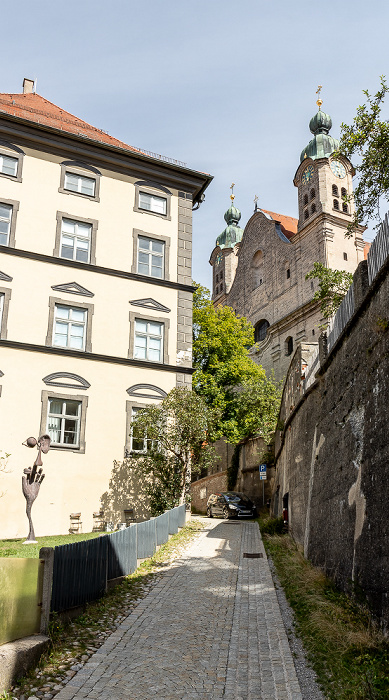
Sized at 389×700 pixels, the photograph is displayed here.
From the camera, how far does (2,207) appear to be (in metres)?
20.7

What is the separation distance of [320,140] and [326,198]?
248 inches

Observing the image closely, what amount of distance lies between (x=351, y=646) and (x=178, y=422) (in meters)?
13.6

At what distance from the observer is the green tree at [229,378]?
31.6 meters

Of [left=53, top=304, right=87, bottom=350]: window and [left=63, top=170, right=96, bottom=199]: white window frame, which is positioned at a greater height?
[left=63, top=170, right=96, bottom=199]: white window frame

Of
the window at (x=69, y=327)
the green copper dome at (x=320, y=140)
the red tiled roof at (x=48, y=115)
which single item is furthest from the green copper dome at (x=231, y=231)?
the window at (x=69, y=327)

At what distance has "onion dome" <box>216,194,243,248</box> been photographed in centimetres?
6319

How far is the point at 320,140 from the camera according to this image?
46.6 metres

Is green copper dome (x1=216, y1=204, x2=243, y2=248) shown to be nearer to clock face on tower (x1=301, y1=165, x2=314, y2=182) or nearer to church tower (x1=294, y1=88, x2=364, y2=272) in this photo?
church tower (x1=294, y1=88, x2=364, y2=272)

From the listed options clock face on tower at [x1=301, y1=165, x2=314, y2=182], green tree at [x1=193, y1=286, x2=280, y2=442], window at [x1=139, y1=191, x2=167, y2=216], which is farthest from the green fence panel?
clock face on tower at [x1=301, y1=165, x2=314, y2=182]

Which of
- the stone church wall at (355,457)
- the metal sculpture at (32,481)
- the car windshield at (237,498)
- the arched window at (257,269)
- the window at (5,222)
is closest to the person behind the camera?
the stone church wall at (355,457)

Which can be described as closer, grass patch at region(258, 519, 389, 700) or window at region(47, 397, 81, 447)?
grass patch at region(258, 519, 389, 700)

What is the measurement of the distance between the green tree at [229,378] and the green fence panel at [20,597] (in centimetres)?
2317

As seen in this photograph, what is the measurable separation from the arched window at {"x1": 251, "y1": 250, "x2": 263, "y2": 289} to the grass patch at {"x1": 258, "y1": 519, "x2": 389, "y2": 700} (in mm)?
42793

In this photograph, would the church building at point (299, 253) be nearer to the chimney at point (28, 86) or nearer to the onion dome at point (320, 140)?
the onion dome at point (320, 140)
